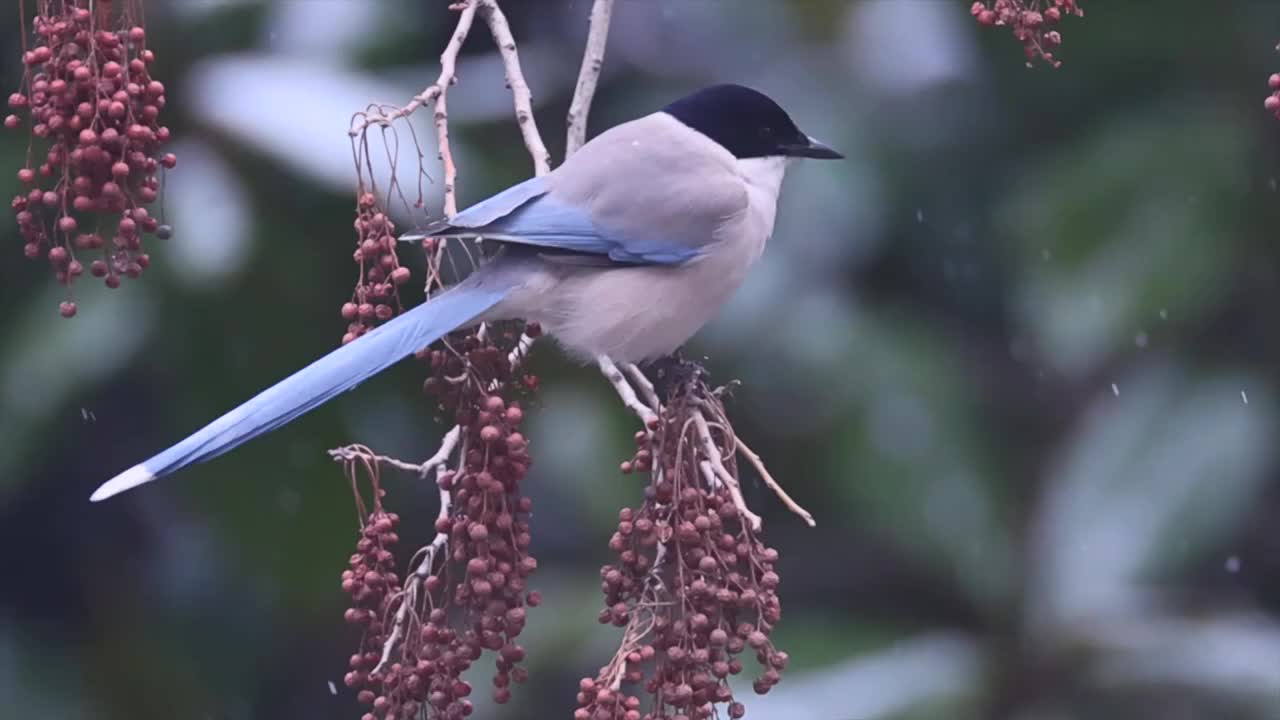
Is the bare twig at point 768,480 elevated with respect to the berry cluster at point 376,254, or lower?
elevated

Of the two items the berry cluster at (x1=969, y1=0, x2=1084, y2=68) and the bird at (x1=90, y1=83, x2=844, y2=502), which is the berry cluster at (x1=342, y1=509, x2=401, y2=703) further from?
the berry cluster at (x1=969, y1=0, x2=1084, y2=68)

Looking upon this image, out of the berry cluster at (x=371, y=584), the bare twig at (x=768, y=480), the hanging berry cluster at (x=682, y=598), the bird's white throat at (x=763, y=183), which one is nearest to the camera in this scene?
the hanging berry cluster at (x=682, y=598)

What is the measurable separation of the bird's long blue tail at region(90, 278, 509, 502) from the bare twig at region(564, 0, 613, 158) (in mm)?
422

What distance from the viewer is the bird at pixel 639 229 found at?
9.04 ft

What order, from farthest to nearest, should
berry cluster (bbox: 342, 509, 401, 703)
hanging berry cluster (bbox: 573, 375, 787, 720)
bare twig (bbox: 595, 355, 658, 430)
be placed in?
bare twig (bbox: 595, 355, 658, 430) → berry cluster (bbox: 342, 509, 401, 703) → hanging berry cluster (bbox: 573, 375, 787, 720)

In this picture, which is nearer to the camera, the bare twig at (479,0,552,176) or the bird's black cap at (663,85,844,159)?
the bare twig at (479,0,552,176)

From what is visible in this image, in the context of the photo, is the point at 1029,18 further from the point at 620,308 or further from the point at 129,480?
the point at 129,480

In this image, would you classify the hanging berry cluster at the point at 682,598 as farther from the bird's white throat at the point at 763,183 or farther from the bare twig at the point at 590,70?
the bird's white throat at the point at 763,183

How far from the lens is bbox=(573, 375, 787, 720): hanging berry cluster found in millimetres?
1963

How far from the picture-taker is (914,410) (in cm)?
430

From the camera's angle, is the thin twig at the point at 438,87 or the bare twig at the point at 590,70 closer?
the thin twig at the point at 438,87

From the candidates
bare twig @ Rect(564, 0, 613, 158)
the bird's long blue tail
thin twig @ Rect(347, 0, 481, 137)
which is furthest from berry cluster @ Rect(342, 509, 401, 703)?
bare twig @ Rect(564, 0, 613, 158)

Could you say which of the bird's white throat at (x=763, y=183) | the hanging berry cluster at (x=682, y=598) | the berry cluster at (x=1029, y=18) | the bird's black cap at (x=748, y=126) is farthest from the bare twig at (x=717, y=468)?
the bird's black cap at (x=748, y=126)

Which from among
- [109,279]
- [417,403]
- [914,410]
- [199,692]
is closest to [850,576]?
[914,410]
